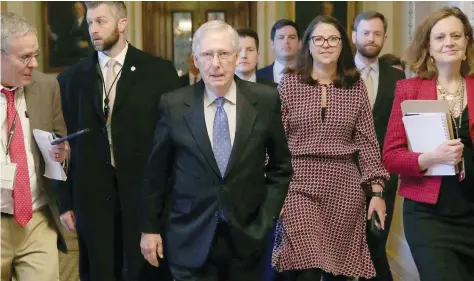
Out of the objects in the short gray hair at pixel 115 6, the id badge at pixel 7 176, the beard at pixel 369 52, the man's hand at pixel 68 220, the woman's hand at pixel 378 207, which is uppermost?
the short gray hair at pixel 115 6

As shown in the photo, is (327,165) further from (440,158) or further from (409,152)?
(440,158)

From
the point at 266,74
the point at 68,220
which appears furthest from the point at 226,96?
the point at 266,74

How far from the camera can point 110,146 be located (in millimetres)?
3836

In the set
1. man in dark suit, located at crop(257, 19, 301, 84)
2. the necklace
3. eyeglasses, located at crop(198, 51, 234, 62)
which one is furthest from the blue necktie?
man in dark suit, located at crop(257, 19, 301, 84)

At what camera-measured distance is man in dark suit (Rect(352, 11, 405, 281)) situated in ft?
15.3

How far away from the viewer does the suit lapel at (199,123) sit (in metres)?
2.89

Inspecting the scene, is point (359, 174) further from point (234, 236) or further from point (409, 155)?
point (234, 236)

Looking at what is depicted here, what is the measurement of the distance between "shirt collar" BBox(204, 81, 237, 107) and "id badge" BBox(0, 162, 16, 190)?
2.79 ft

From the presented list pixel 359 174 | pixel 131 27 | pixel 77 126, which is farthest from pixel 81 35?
pixel 359 174

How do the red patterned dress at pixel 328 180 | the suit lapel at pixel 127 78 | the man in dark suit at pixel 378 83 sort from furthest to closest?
the man in dark suit at pixel 378 83
the suit lapel at pixel 127 78
the red patterned dress at pixel 328 180

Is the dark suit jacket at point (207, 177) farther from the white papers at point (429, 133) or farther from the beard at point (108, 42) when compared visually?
the beard at point (108, 42)

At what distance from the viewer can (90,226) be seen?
385 cm

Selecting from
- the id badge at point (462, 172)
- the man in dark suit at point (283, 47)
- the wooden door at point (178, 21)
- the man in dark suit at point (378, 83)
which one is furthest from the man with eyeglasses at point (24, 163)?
the wooden door at point (178, 21)

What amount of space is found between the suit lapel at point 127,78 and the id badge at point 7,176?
0.95 meters
